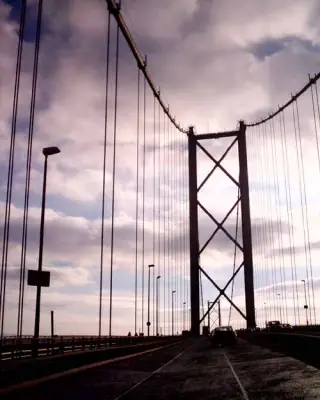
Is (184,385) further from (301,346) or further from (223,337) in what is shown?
(223,337)

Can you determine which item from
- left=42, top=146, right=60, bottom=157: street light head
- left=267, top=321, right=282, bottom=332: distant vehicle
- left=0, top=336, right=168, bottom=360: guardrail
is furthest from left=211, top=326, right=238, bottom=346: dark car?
left=267, top=321, right=282, bottom=332: distant vehicle

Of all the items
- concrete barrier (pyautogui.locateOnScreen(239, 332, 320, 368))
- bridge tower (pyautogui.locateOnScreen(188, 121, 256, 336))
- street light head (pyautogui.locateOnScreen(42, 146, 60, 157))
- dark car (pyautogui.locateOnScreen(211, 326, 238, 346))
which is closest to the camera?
concrete barrier (pyautogui.locateOnScreen(239, 332, 320, 368))

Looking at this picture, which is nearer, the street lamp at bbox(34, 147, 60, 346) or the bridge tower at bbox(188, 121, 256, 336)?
the street lamp at bbox(34, 147, 60, 346)

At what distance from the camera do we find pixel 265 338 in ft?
146

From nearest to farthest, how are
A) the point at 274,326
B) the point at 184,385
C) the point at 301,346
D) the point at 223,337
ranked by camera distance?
the point at 184,385, the point at 301,346, the point at 223,337, the point at 274,326

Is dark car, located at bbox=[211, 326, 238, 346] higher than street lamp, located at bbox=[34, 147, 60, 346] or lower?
lower

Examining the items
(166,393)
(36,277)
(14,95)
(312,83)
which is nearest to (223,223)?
(312,83)

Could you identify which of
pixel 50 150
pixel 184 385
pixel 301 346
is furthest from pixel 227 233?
pixel 184 385

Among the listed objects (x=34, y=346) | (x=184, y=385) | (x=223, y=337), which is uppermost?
(x=223, y=337)

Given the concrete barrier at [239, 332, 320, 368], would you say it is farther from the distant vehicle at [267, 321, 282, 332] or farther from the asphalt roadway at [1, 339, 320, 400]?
the distant vehicle at [267, 321, 282, 332]

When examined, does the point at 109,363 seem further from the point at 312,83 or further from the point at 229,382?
the point at 312,83

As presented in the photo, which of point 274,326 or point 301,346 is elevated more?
point 274,326

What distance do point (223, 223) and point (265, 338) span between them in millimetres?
32358

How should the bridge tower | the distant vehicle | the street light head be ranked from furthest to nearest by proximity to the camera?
the distant vehicle
the bridge tower
the street light head
